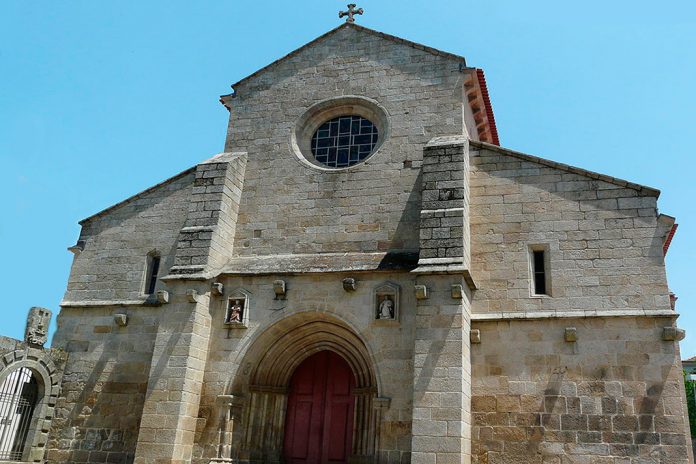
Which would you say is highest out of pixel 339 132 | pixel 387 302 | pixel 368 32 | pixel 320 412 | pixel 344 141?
pixel 368 32

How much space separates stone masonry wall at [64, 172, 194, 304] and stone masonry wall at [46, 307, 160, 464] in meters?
0.49

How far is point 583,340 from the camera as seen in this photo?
9.55 meters

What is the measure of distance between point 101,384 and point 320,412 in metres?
4.25

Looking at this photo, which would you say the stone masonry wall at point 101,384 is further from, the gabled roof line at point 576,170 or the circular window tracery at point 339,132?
the gabled roof line at point 576,170

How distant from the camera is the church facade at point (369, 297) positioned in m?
9.27

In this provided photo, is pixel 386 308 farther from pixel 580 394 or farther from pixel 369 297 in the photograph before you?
pixel 580 394

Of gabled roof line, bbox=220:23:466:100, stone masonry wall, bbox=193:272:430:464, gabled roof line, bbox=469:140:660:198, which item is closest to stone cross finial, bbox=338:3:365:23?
gabled roof line, bbox=220:23:466:100

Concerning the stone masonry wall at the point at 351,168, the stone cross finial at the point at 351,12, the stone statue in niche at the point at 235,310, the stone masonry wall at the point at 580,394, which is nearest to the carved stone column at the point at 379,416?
the stone masonry wall at the point at 580,394

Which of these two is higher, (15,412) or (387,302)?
(387,302)

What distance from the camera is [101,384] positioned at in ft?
→ 37.8

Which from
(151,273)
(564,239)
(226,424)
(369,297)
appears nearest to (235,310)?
(226,424)

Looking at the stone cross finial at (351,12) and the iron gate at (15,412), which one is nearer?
the iron gate at (15,412)

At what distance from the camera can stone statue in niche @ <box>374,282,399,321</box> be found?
9.94 meters

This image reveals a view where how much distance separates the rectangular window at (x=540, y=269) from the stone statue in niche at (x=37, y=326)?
9.19m
